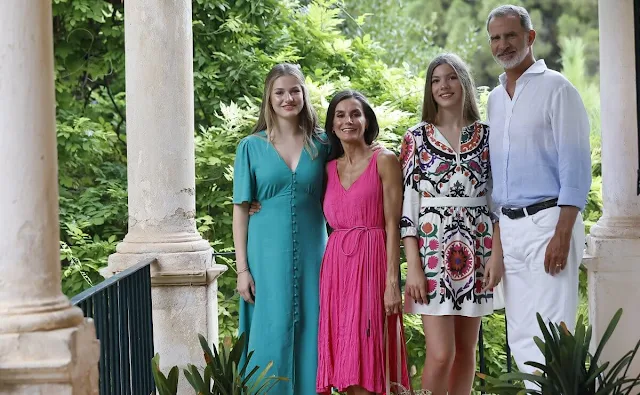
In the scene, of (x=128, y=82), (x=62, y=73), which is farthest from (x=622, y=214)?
(x=62, y=73)

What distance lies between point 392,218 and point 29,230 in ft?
5.87

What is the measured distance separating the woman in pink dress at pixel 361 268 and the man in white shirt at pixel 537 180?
0.52 metres

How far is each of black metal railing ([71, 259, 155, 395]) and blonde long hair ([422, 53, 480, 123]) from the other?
5.12 ft

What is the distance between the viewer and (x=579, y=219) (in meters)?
4.39

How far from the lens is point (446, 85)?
4.46 metres

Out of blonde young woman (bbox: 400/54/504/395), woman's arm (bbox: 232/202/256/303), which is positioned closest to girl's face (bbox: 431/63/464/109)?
blonde young woman (bbox: 400/54/504/395)

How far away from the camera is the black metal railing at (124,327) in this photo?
13.5ft

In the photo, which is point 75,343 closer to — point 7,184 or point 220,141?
point 7,184

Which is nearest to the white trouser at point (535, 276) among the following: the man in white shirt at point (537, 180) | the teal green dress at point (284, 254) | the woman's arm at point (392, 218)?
the man in white shirt at point (537, 180)

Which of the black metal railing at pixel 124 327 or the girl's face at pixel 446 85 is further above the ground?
the girl's face at pixel 446 85

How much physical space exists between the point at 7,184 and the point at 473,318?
7.42 feet

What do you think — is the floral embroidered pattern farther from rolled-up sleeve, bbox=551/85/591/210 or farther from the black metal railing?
A: the black metal railing

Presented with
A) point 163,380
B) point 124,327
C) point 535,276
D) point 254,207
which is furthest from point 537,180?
point 124,327

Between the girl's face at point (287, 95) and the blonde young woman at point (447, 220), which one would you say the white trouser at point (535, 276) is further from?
the girl's face at point (287, 95)
